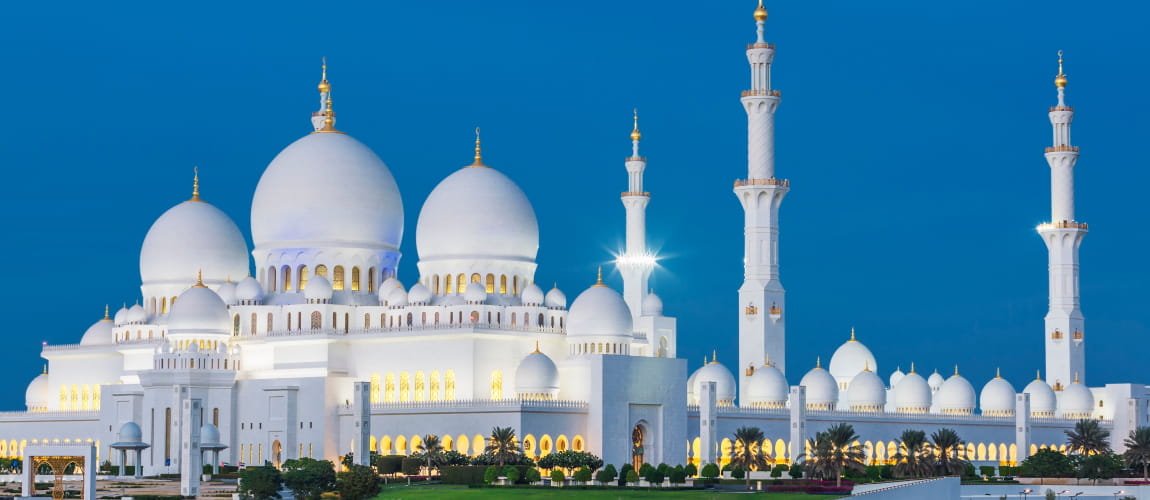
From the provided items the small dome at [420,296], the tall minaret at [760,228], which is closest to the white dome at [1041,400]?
the tall minaret at [760,228]

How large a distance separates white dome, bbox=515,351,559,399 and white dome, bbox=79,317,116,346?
19560mm

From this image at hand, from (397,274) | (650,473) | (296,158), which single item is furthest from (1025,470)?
(296,158)

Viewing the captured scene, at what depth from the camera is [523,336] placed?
66.2 meters

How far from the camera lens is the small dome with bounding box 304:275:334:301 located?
6825 cm

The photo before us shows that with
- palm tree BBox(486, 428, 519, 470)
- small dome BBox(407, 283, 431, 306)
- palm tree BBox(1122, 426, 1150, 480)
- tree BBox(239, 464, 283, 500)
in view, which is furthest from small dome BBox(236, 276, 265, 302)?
palm tree BBox(1122, 426, 1150, 480)

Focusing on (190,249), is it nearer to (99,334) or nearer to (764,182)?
(99,334)

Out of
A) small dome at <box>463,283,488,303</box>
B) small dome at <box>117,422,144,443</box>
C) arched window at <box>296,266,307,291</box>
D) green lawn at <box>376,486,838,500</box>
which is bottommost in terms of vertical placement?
green lawn at <box>376,486,838,500</box>

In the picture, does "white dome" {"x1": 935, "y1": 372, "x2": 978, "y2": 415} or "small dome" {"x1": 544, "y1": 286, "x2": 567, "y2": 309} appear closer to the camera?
"small dome" {"x1": 544, "y1": 286, "x2": 567, "y2": 309}

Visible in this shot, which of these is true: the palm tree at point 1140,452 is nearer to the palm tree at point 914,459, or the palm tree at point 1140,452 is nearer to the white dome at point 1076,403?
the palm tree at point 914,459

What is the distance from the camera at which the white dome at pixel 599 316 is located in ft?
215

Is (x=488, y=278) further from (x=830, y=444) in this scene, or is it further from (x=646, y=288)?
(x=830, y=444)

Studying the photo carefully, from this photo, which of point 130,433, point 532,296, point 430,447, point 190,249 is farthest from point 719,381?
point 130,433

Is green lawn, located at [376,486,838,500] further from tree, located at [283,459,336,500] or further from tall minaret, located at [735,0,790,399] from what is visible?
tall minaret, located at [735,0,790,399]

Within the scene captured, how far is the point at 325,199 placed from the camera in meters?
69.7
